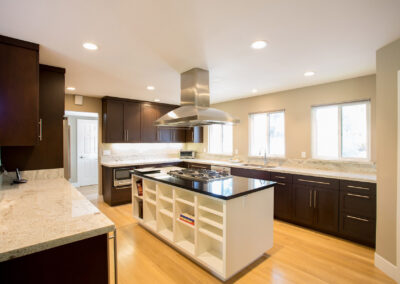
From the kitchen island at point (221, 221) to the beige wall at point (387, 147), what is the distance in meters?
1.16

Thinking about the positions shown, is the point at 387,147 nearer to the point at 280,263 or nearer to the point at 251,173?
the point at 280,263

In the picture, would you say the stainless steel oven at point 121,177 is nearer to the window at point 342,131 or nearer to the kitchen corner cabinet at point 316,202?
the kitchen corner cabinet at point 316,202

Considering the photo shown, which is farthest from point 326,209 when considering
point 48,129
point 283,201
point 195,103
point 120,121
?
point 120,121

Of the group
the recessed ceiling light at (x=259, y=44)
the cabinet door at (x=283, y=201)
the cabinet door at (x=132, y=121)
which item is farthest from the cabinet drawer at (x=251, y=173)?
the cabinet door at (x=132, y=121)

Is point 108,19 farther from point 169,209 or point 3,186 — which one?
point 169,209

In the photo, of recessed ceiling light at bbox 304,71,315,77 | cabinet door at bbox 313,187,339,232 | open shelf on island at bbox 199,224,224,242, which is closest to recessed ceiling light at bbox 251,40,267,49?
recessed ceiling light at bbox 304,71,315,77

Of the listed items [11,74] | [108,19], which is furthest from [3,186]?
[108,19]

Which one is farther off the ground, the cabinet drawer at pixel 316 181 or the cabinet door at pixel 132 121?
the cabinet door at pixel 132 121

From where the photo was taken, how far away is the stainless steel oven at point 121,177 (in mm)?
4309

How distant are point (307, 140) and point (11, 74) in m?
4.36

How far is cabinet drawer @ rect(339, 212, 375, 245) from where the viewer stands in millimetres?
2643

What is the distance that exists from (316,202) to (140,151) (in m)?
4.25

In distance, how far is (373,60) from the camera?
257 centimetres

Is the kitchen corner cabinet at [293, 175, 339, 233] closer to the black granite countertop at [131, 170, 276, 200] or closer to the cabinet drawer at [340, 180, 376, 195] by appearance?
the cabinet drawer at [340, 180, 376, 195]
